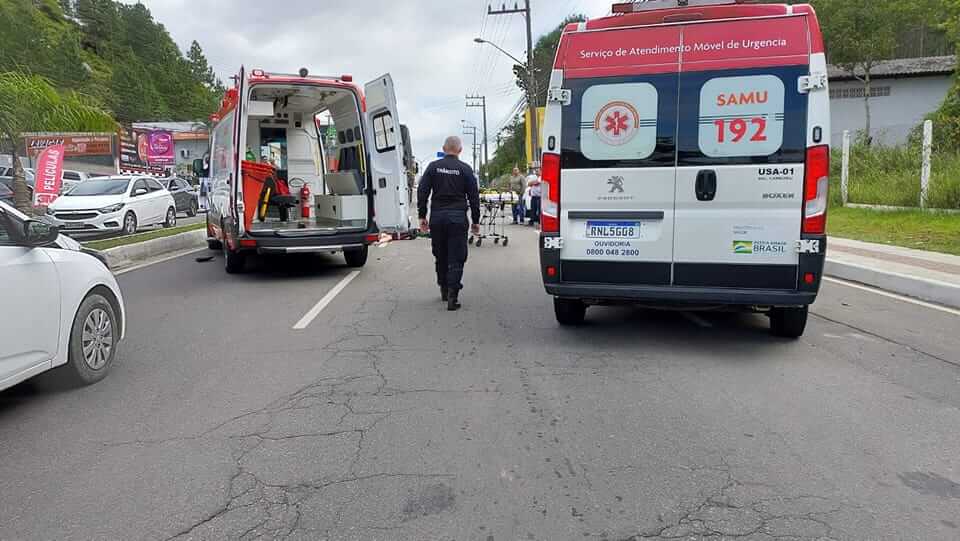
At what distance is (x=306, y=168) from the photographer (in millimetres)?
13508

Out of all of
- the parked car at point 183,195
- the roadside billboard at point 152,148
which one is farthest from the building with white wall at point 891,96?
the roadside billboard at point 152,148

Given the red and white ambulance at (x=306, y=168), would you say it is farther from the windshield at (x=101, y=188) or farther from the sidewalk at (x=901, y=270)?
the windshield at (x=101, y=188)

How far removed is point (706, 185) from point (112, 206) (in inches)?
631

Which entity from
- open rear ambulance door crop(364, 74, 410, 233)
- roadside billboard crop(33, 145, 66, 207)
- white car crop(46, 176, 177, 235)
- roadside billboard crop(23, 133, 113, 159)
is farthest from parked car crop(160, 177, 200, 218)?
open rear ambulance door crop(364, 74, 410, 233)

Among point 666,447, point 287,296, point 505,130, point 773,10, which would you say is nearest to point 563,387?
point 666,447

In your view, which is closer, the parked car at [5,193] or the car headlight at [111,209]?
the car headlight at [111,209]

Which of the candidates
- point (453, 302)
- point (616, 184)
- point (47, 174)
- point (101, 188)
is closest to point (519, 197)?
point (101, 188)

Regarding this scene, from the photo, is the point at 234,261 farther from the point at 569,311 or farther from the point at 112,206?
the point at 112,206

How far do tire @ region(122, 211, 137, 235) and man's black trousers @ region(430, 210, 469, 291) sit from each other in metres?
12.8

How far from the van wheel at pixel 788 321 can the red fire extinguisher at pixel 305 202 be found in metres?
9.15

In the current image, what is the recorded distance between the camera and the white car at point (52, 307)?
175 inches

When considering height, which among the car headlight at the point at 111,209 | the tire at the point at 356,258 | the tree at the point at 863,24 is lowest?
the tire at the point at 356,258

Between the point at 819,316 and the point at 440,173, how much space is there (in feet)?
14.5

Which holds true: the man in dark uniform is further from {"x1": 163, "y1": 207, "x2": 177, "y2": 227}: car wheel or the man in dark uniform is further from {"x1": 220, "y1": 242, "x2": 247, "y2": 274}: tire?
{"x1": 163, "y1": 207, "x2": 177, "y2": 227}: car wheel
